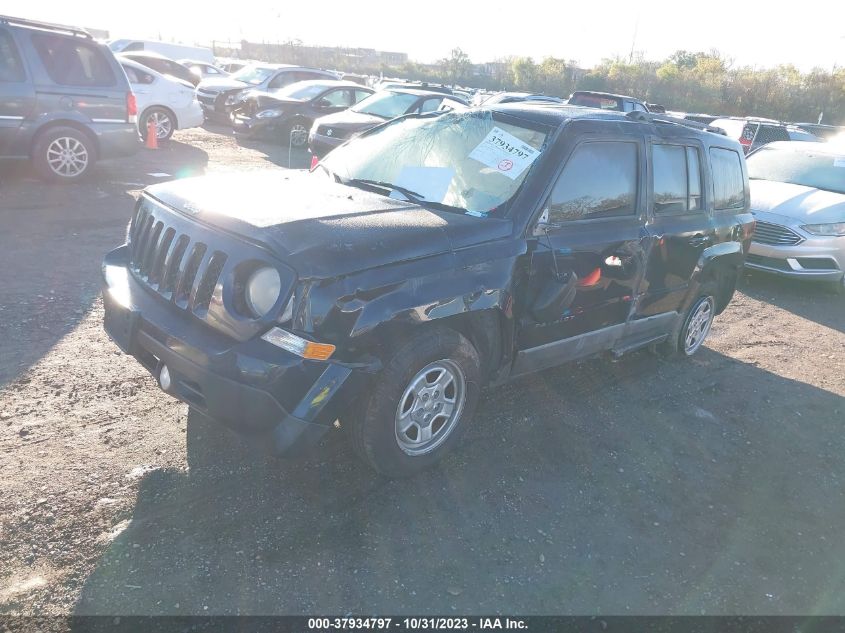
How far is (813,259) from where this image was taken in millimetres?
8062

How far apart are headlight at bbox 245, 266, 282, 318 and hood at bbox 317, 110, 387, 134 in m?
9.52

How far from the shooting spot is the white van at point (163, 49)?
851 inches

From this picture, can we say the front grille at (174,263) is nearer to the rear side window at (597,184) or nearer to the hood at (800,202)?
the rear side window at (597,184)

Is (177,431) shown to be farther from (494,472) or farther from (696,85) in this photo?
(696,85)

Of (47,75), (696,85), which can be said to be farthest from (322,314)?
(696,85)

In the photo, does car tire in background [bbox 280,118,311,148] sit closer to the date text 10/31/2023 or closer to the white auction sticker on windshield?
the white auction sticker on windshield

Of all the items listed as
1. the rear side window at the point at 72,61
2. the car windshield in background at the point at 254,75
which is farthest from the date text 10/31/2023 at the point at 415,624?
the car windshield in background at the point at 254,75

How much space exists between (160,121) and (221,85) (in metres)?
4.40

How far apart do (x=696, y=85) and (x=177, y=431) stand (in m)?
41.1

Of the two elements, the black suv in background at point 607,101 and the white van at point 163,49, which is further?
the white van at point 163,49

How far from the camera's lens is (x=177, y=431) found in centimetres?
378

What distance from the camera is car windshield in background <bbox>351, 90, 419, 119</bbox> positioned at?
12.8 meters

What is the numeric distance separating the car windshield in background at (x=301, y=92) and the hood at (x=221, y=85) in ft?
6.72

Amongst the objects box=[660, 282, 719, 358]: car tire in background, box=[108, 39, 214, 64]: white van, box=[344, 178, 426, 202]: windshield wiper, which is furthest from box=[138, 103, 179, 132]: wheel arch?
box=[660, 282, 719, 358]: car tire in background
